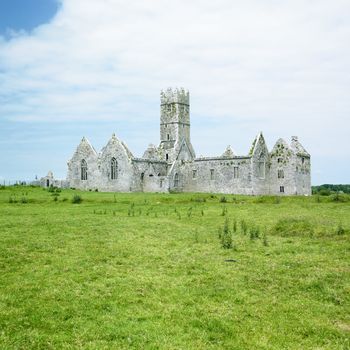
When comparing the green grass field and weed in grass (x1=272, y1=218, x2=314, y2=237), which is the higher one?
weed in grass (x1=272, y1=218, x2=314, y2=237)

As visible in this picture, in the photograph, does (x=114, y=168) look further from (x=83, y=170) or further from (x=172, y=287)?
(x=172, y=287)

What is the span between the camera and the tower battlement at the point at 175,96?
82000 mm

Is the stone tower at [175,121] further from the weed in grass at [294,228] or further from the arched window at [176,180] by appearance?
the weed in grass at [294,228]

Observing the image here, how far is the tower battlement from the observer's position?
269 feet

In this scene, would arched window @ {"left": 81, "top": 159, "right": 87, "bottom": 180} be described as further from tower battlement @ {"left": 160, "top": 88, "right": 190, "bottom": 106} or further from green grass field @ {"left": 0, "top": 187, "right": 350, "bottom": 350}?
green grass field @ {"left": 0, "top": 187, "right": 350, "bottom": 350}

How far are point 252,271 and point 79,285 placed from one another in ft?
20.0

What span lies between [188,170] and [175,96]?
13.6 m

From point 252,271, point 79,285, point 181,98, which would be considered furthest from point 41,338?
point 181,98

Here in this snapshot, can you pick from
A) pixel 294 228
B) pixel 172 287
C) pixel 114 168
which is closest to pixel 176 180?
pixel 114 168

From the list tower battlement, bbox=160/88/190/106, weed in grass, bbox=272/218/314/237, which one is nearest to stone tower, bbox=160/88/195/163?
tower battlement, bbox=160/88/190/106

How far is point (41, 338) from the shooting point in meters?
11.4

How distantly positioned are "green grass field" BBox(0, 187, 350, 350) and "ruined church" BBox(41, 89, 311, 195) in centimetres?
4379

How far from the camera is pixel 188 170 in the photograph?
77062 mm

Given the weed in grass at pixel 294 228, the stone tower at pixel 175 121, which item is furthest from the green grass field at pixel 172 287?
the stone tower at pixel 175 121
